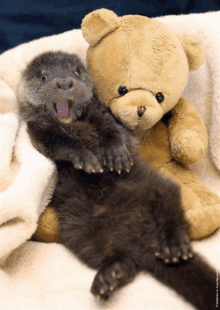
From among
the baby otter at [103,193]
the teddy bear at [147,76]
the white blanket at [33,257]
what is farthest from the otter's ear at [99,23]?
the white blanket at [33,257]

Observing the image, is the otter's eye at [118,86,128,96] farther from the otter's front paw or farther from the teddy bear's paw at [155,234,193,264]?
the teddy bear's paw at [155,234,193,264]

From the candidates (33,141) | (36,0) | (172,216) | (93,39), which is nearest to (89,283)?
(172,216)

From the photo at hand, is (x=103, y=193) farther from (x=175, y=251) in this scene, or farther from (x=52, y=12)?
(x=52, y=12)

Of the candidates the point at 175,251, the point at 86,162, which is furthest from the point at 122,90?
the point at 175,251

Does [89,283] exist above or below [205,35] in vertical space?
below

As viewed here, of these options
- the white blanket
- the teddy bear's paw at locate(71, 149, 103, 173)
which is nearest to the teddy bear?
the white blanket

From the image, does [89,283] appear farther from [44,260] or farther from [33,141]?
[33,141]

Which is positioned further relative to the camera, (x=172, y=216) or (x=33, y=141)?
(x=33, y=141)

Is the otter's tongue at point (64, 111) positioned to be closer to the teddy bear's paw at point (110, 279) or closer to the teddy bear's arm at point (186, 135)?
the teddy bear's arm at point (186, 135)
